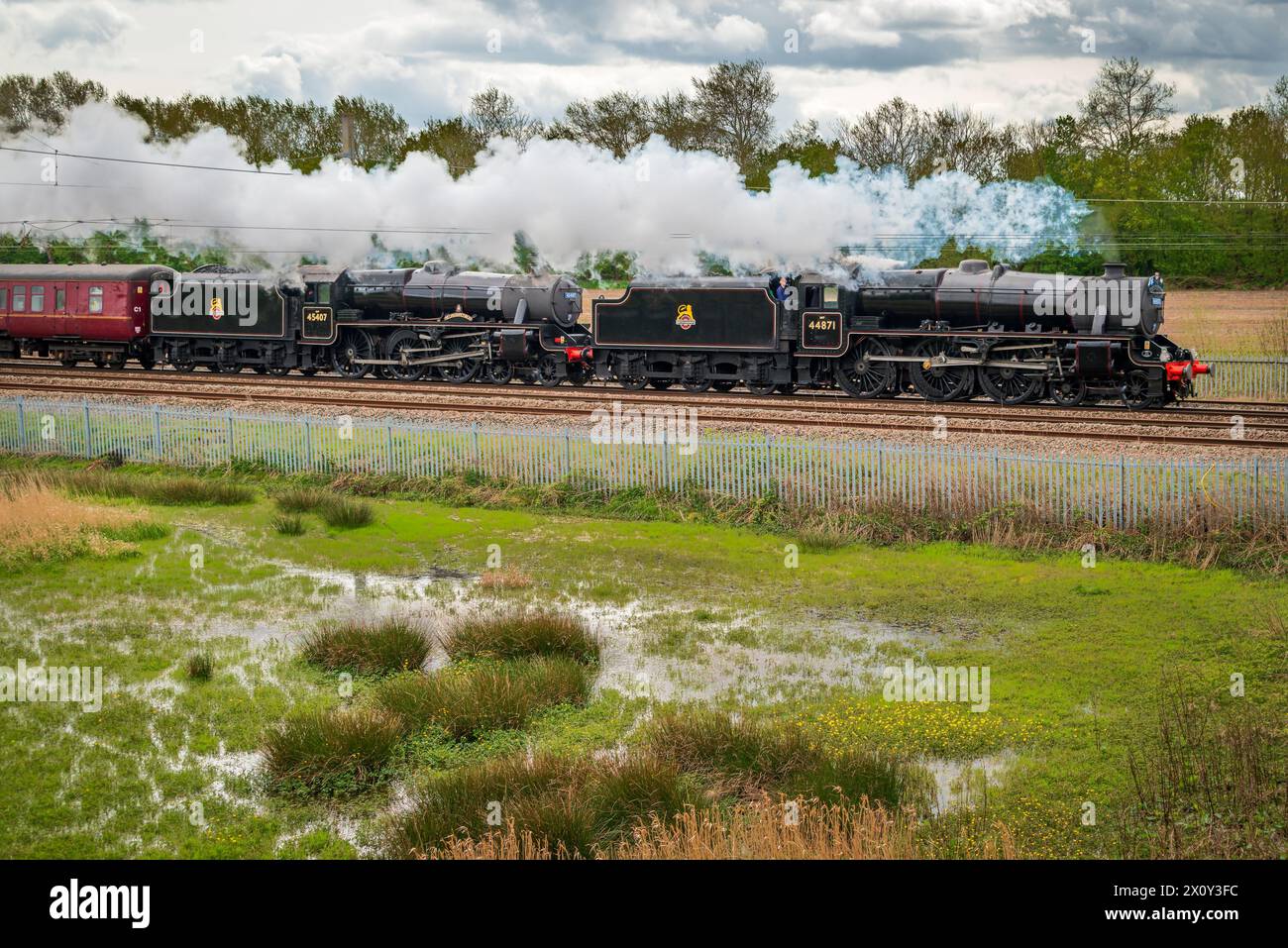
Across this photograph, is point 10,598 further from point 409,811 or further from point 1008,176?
point 1008,176

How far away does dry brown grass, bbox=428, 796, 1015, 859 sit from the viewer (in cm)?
750

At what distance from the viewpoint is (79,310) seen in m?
37.8

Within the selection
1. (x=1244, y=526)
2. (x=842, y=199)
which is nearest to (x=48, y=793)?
(x=1244, y=526)

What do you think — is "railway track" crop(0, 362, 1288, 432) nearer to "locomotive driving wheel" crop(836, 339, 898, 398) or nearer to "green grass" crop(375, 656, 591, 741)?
"locomotive driving wheel" crop(836, 339, 898, 398)

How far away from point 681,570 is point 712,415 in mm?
9185

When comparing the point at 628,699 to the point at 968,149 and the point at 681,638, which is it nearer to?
the point at 681,638

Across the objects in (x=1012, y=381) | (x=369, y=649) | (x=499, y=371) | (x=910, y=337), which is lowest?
(x=369, y=649)

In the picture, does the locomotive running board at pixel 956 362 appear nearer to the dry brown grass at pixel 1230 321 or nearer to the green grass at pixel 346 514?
the dry brown grass at pixel 1230 321

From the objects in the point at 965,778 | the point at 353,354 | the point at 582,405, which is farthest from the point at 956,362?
the point at 965,778

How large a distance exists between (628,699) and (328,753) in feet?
9.08

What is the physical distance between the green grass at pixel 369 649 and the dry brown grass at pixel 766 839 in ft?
13.9

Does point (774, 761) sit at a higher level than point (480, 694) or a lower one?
lower

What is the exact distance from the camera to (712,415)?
81.4ft

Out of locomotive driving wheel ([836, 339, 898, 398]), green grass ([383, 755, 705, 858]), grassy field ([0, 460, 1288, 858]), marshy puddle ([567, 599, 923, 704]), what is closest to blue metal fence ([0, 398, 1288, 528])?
grassy field ([0, 460, 1288, 858])
